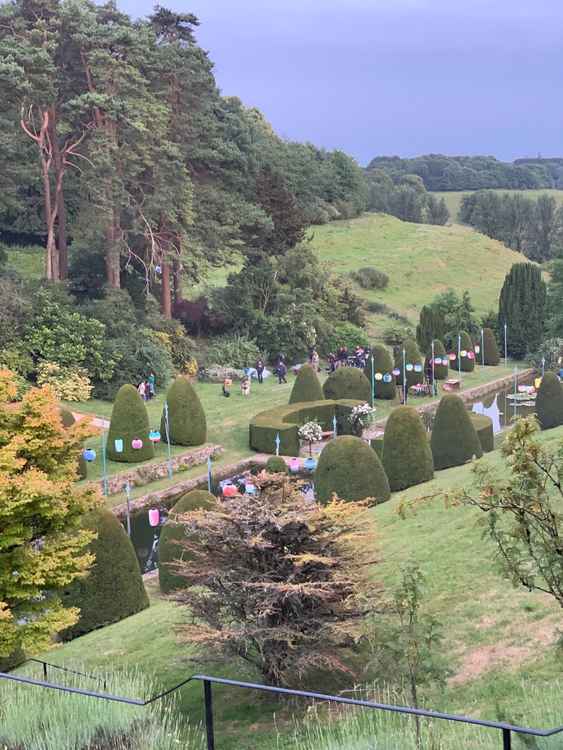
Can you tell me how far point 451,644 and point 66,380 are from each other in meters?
23.5

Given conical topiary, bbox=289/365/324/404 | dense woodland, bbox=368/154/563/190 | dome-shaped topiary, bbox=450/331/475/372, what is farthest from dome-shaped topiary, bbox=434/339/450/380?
dense woodland, bbox=368/154/563/190

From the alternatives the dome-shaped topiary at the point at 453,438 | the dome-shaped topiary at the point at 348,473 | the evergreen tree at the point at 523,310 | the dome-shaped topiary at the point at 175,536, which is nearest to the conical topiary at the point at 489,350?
the evergreen tree at the point at 523,310

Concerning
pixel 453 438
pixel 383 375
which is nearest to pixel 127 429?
pixel 453 438

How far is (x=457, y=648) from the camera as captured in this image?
10.1 metres

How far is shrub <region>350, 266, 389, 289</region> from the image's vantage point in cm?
5784

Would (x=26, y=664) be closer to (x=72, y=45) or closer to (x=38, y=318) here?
(x=38, y=318)

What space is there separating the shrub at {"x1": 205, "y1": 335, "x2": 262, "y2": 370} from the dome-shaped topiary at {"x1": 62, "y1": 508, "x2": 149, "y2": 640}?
79.7 ft

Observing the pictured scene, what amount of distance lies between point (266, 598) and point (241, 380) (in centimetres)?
→ 2805

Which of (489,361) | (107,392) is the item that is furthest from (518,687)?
(489,361)

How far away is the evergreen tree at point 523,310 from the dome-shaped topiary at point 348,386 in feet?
58.1

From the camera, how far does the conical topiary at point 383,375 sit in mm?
34625

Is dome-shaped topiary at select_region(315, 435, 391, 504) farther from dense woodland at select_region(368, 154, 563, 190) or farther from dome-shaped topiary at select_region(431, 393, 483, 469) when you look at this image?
dense woodland at select_region(368, 154, 563, 190)

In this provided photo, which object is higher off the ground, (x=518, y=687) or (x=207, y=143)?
(x=207, y=143)

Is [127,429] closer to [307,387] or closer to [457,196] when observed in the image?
[307,387]
